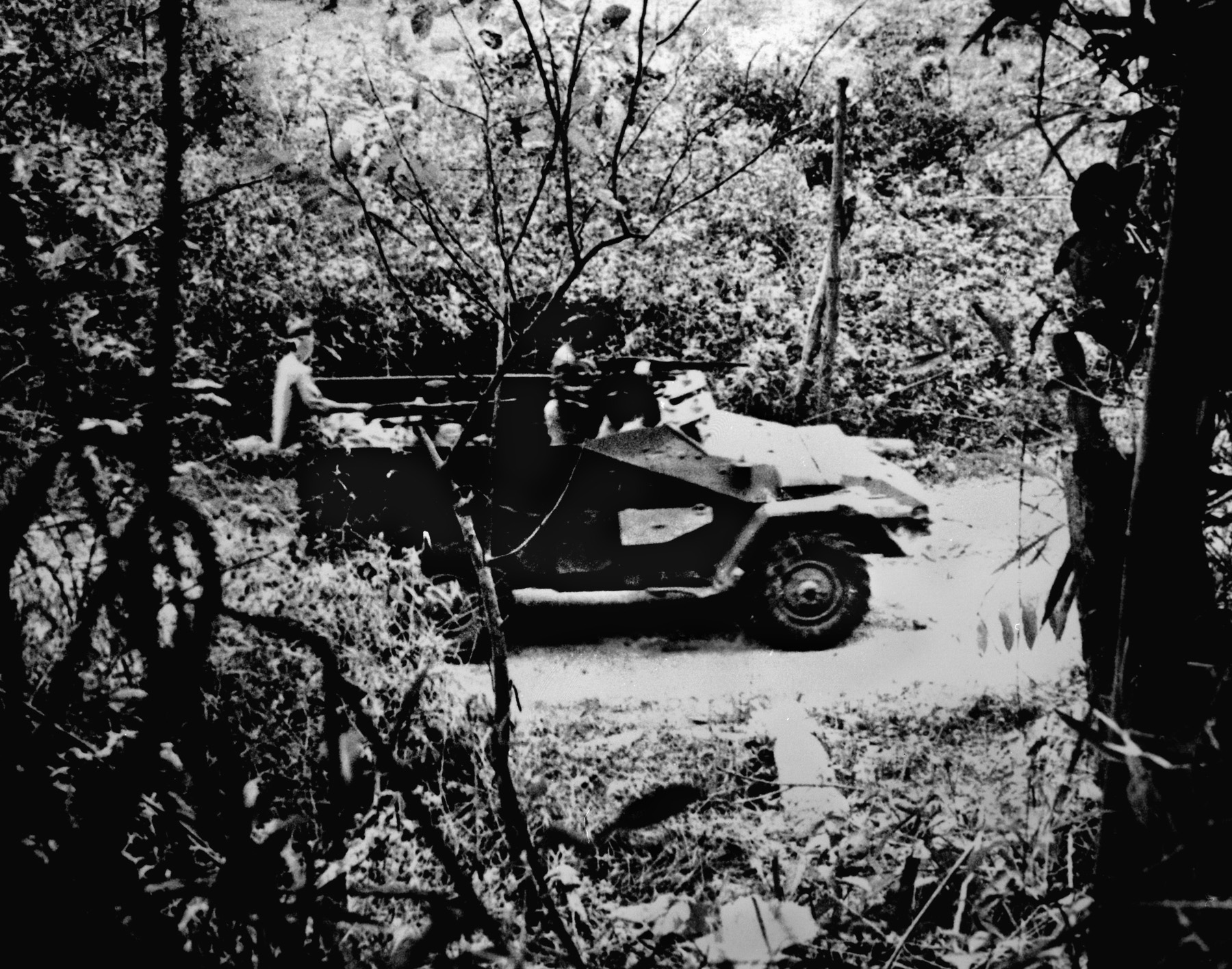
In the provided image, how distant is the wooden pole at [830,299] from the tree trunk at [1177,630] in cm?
649

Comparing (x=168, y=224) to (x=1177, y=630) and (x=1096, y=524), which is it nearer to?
(x=1096, y=524)

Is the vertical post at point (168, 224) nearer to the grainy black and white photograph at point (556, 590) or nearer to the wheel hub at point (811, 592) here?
the grainy black and white photograph at point (556, 590)

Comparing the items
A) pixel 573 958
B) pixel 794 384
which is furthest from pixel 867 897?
pixel 794 384

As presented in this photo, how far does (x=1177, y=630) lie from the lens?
1149 millimetres

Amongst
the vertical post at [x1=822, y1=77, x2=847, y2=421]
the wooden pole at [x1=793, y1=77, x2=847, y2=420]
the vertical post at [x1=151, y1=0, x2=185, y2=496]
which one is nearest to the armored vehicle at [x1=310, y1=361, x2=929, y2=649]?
the vertical post at [x1=151, y1=0, x2=185, y2=496]

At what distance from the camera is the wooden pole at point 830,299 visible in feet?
25.5

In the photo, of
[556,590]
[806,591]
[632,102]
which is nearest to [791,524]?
[806,591]

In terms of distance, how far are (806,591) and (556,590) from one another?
1597 mm

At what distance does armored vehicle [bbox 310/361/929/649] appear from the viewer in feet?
14.3

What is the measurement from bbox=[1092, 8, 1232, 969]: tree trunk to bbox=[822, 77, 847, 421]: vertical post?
6711 mm

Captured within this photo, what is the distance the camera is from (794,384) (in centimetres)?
925

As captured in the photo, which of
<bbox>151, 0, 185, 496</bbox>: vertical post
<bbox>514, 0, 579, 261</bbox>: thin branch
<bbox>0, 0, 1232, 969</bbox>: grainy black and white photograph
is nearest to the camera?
<bbox>0, 0, 1232, 969</bbox>: grainy black and white photograph

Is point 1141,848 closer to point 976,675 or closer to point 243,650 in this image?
point 243,650

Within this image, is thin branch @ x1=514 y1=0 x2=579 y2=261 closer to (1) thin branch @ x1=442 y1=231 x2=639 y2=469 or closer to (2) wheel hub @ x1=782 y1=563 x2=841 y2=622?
(1) thin branch @ x1=442 y1=231 x2=639 y2=469
